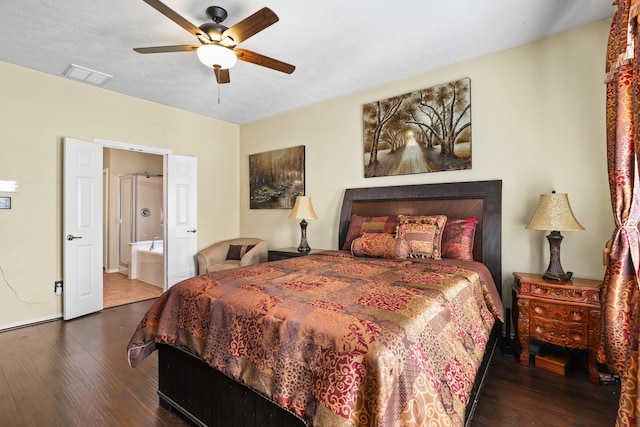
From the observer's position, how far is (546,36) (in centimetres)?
267

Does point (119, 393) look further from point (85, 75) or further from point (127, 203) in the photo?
point (127, 203)

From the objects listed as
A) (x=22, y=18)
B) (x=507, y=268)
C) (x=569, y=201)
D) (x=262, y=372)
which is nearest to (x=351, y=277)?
(x=262, y=372)

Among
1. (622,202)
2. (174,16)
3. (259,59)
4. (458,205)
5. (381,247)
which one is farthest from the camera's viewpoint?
(458,205)

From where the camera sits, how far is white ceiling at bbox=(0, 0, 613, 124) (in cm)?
230

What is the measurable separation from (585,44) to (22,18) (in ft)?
15.2

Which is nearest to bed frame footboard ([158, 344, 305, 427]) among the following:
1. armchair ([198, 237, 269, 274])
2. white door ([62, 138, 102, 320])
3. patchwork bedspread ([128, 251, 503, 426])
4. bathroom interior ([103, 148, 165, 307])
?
patchwork bedspread ([128, 251, 503, 426])

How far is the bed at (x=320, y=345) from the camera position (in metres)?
1.05

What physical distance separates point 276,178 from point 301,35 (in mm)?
2428

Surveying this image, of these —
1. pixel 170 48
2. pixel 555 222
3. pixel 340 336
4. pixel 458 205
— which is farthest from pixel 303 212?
pixel 340 336

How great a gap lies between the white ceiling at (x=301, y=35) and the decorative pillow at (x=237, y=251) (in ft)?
7.65

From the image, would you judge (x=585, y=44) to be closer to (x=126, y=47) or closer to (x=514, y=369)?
(x=514, y=369)

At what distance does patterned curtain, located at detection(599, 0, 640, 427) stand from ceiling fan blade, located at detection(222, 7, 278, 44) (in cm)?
202

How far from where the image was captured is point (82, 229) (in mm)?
3637

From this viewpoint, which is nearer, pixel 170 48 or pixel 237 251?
pixel 170 48
